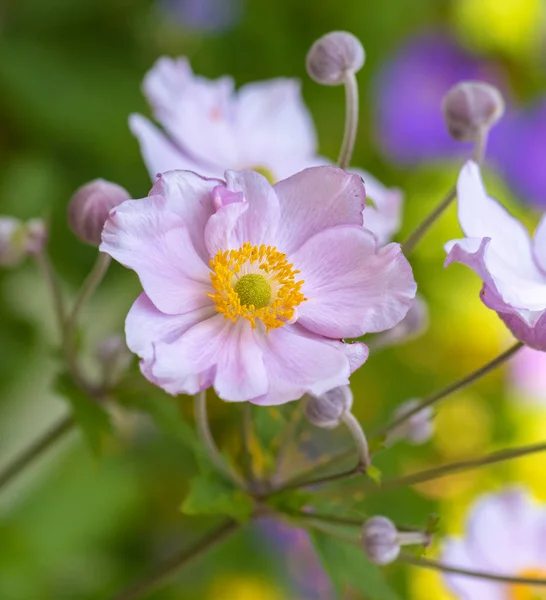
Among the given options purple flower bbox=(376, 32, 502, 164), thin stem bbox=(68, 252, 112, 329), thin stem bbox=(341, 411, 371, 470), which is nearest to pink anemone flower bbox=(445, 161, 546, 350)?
thin stem bbox=(341, 411, 371, 470)

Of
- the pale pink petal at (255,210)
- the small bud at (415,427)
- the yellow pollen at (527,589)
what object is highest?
the pale pink petal at (255,210)

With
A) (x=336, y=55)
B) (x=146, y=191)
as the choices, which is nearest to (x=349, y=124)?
(x=336, y=55)

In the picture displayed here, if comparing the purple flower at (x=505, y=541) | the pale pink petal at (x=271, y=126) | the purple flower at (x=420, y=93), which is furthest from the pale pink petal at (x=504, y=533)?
the purple flower at (x=420, y=93)

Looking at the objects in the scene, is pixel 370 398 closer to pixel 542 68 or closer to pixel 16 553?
pixel 16 553

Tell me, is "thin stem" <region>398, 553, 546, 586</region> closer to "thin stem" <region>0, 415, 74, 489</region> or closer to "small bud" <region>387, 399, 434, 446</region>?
"small bud" <region>387, 399, 434, 446</region>

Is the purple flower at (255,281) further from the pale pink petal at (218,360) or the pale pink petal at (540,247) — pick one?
the pale pink petal at (540,247)

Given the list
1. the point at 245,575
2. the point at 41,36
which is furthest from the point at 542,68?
the point at 245,575
